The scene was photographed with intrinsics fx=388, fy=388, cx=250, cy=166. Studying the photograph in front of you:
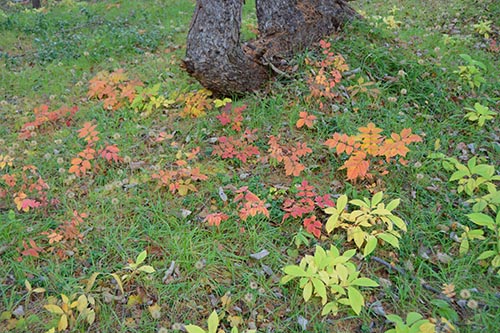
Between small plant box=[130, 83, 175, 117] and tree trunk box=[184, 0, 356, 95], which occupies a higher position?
tree trunk box=[184, 0, 356, 95]

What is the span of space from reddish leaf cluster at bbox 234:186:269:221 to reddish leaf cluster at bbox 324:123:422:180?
76cm

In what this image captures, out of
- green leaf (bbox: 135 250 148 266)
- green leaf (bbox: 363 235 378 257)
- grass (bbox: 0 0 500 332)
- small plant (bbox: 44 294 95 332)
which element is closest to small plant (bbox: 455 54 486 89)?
grass (bbox: 0 0 500 332)

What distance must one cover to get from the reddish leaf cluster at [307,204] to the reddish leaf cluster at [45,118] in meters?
2.63

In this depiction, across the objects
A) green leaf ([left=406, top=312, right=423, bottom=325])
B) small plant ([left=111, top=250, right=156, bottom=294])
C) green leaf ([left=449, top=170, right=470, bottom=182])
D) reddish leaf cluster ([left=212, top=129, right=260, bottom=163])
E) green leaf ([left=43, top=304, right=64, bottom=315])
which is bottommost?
green leaf ([left=43, top=304, right=64, bottom=315])

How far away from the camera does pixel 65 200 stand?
3146 mm

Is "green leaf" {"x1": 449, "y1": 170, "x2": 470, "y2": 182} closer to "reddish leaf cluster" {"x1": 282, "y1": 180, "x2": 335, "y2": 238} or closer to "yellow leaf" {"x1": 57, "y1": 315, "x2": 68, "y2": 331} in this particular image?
"reddish leaf cluster" {"x1": 282, "y1": 180, "x2": 335, "y2": 238}

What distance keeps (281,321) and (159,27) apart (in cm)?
570

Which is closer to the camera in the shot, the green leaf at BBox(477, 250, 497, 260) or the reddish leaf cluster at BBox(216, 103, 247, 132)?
Answer: the green leaf at BBox(477, 250, 497, 260)

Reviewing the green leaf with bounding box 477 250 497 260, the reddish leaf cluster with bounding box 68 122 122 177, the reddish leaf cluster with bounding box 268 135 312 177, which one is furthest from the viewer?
the reddish leaf cluster with bounding box 68 122 122 177

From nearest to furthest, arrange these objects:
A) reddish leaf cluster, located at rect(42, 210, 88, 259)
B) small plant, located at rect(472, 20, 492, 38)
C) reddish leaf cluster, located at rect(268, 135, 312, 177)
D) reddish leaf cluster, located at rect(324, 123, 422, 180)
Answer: reddish leaf cluster, located at rect(42, 210, 88, 259)
reddish leaf cluster, located at rect(324, 123, 422, 180)
reddish leaf cluster, located at rect(268, 135, 312, 177)
small plant, located at rect(472, 20, 492, 38)

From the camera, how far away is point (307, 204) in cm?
290

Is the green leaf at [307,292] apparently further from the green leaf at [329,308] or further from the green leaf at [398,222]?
the green leaf at [398,222]

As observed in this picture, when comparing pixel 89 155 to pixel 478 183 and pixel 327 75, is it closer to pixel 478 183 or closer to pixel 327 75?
pixel 327 75

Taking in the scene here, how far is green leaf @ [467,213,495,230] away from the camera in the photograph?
258 centimetres
